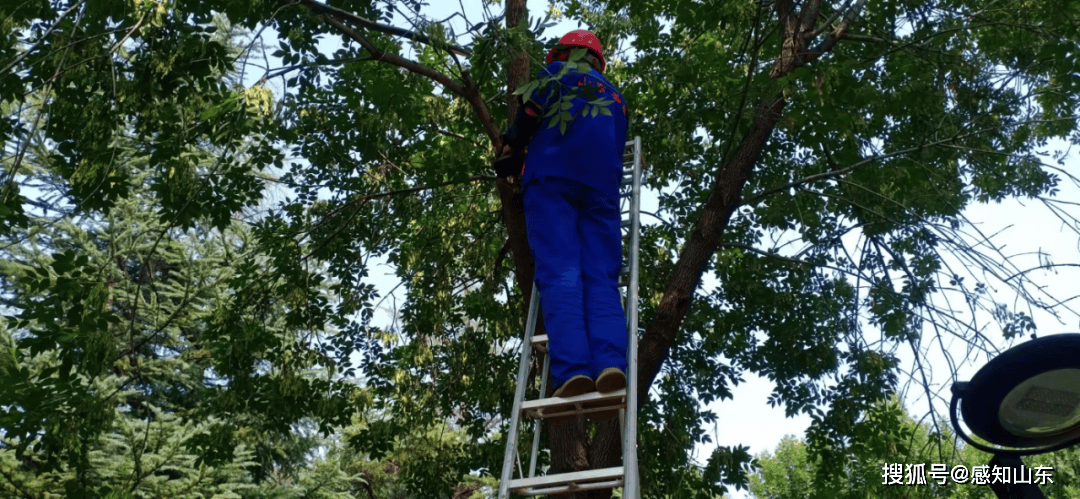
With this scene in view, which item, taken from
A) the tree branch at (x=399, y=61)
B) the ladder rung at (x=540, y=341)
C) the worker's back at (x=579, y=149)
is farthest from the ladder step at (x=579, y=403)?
the tree branch at (x=399, y=61)

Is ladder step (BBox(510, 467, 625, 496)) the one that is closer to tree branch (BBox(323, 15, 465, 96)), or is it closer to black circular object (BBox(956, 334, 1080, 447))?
black circular object (BBox(956, 334, 1080, 447))

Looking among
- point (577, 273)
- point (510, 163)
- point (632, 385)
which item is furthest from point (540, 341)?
point (510, 163)

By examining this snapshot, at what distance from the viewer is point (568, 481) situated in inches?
141

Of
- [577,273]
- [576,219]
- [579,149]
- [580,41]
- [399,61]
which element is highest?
[399,61]

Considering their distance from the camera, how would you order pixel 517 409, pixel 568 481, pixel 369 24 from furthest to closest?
1. pixel 369 24
2. pixel 517 409
3. pixel 568 481

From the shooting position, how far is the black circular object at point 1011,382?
2.97 m

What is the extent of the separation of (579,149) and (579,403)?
1.28 m

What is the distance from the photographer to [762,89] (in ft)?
17.7

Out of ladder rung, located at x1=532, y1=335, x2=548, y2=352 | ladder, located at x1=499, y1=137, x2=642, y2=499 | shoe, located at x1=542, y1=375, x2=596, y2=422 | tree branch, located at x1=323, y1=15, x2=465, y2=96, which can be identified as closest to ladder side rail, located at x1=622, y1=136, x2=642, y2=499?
ladder, located at x1=499, y1=137, x2=642, y2=499

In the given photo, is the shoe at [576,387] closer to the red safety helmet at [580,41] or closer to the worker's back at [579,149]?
A: the worker's back at [579,149]

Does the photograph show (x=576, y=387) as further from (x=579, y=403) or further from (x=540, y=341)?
(x=540, y=341)

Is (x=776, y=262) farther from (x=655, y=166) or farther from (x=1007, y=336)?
(x=1007, y=336)

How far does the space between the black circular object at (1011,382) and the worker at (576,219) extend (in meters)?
1.29

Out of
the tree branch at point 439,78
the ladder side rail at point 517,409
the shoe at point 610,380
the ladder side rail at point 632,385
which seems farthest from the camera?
the tree branch at point 439,78
